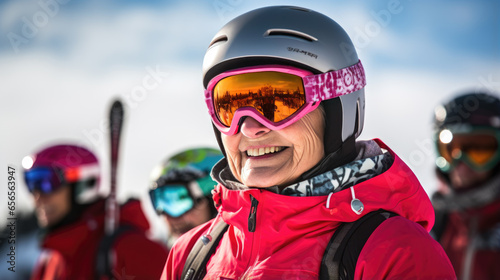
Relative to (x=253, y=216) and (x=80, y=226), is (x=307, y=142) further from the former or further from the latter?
(x=80, y=226)

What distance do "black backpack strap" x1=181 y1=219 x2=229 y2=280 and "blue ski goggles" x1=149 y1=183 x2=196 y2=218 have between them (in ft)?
10.1

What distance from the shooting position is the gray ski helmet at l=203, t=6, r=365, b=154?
2730 mm

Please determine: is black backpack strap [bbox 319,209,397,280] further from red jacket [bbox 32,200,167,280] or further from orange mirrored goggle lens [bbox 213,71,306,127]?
red jacket [bbox 32,200,167,280]

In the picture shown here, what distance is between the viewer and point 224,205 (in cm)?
271

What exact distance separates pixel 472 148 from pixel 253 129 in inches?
226

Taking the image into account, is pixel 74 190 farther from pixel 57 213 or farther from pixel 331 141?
pixel 331 141

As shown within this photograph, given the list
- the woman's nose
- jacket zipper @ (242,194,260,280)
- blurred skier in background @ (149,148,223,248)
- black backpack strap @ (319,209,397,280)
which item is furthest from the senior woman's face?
blurred skier in background @ (149,148,223,248)

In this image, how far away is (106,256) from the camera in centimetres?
555

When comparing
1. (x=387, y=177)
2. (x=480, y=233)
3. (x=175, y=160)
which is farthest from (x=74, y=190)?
(x=387, y=177)

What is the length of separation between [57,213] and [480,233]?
16.1ft

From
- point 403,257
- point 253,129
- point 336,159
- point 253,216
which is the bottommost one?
point 403,257

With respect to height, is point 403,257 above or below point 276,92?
below

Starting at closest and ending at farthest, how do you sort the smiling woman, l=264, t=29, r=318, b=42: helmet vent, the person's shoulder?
the person's shoulder < the smiling woman < l=264, t=29, r=318, b=42: helmet vent

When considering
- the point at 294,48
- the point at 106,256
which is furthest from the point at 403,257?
the point at 106,256
